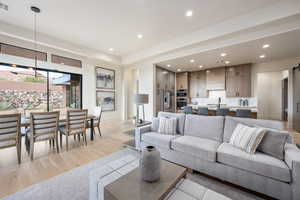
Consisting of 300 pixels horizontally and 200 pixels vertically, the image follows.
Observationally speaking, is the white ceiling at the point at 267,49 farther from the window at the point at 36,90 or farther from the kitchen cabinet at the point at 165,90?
the window at the point at 36,90

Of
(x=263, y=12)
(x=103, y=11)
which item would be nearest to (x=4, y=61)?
(x=103, y=11)

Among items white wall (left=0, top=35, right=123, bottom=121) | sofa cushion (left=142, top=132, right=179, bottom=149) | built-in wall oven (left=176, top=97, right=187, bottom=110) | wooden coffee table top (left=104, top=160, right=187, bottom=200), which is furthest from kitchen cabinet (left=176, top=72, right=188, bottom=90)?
wooden coffee table top (left=104, top=160, right=187, bottom=200)

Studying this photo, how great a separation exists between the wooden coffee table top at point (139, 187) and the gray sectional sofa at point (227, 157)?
75 cm

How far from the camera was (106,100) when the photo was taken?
5.96 m

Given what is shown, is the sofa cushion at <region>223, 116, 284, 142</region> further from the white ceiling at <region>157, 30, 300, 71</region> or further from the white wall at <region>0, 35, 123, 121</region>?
the white wall at <region>0, 35, 123, 121</region>

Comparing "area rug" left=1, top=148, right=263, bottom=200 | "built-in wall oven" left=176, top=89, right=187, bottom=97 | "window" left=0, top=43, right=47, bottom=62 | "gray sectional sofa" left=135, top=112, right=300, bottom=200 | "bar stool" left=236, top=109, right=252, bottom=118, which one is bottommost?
"area rug" left=1, top=148, right=263, bottom=200

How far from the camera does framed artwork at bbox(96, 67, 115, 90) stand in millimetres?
5637

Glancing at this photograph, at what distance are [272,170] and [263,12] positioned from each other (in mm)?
3288

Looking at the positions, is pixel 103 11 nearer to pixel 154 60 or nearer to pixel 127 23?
pixel 127 23

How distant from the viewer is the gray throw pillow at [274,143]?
1.55 metres

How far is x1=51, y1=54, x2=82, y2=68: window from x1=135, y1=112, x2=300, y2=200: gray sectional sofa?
4.16 m

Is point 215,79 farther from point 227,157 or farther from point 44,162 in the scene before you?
point 44,162

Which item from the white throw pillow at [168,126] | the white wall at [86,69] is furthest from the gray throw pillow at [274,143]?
the white wall at [86,69]

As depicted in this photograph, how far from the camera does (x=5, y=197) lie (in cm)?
150
